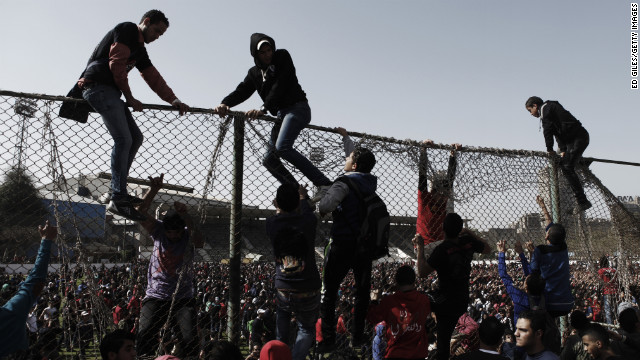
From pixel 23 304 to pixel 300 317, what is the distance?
6.40 feet

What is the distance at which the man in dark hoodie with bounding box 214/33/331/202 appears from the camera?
12.2 feet

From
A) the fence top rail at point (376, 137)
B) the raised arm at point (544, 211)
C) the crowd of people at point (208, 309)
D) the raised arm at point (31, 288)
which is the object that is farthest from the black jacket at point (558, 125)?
the raised arm at point (31, 288)

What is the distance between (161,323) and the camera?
363 centimetres

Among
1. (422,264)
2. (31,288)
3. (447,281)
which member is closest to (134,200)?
(31,288)

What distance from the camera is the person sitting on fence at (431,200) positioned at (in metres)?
4.62

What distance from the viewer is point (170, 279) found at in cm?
361

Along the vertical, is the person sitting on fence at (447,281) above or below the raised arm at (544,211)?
below

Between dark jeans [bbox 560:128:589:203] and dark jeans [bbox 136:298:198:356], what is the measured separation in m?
4.66

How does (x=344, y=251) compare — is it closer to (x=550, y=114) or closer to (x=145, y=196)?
(x=145, y=196)

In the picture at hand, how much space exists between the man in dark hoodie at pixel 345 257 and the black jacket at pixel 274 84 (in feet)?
2.94

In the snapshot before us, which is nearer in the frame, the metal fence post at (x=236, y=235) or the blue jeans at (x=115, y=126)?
the blue jeans at (x=115, y=126)

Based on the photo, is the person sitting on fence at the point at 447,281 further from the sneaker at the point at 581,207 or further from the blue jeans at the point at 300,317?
the sneaker at the point at 581,207

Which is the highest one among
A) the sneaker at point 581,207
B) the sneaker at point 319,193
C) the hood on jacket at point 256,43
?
the hood on jacket at point 256,43

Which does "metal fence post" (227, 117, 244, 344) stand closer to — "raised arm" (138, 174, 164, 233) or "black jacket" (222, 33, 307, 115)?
"black jacket" (222, 33, 307, 115)
